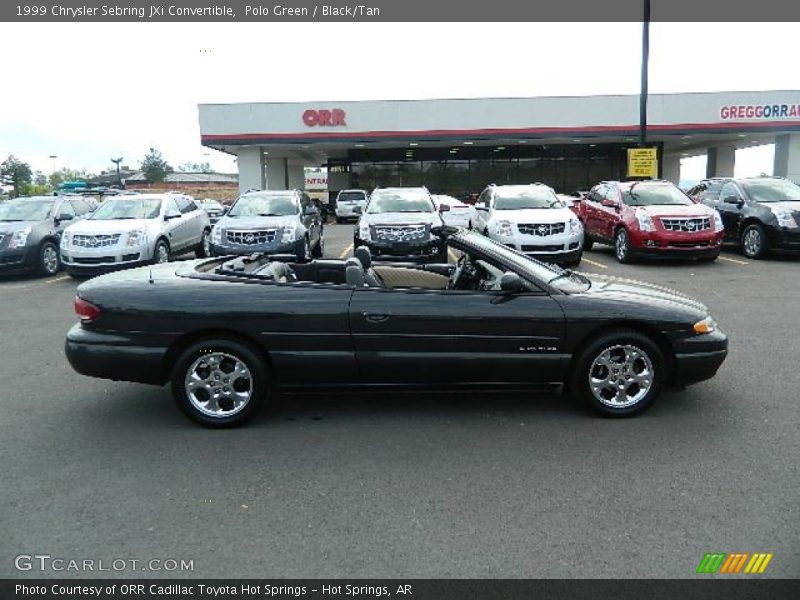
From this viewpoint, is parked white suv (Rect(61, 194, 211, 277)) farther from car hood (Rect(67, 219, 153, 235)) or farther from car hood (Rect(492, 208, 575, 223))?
car hood (Rect(492, 208, 575, 223))

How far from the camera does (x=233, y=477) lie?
3529 mm

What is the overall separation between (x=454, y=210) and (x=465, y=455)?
651 inches

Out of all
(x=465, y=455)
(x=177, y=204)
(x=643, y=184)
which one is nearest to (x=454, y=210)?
(x=643, y=184)

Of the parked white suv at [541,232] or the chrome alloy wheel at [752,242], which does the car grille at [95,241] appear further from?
the chrome alloy wheel at [752,242]

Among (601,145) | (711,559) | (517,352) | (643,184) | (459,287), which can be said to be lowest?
(711,559)

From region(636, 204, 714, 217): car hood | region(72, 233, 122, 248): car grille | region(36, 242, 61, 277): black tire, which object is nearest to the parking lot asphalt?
region(72, 233, 122, 248): car grille

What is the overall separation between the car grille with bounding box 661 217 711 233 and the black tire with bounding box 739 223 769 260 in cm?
154

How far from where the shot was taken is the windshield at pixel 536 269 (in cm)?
444

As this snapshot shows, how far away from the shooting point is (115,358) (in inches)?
167

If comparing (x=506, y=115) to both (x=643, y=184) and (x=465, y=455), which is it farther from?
(x=465, y=455)

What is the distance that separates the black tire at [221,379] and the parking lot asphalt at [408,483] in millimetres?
107

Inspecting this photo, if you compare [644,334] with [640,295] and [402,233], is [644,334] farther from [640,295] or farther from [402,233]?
[402,233]

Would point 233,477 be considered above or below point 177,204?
below

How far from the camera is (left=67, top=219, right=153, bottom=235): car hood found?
10828mm
